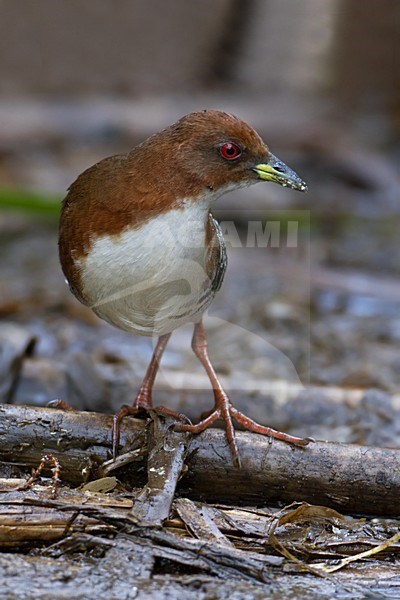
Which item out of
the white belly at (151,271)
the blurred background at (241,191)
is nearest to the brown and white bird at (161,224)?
the white belly at (151,271)

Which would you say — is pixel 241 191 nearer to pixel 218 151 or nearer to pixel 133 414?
pixel 218 151

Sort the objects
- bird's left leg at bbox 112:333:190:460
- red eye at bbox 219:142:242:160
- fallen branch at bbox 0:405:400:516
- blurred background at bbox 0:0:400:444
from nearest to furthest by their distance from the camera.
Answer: fallen branch at bbox 0:405:400:516 → bird's left leg at bbox 112:333:190:460 → red eye at bbox 219:142:242:160 → blurred background at bbox 0:0:400:444

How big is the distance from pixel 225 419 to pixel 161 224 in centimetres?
84

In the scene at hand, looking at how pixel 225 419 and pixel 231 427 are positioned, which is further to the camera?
pixel 225 419

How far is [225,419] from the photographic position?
3.86 meters

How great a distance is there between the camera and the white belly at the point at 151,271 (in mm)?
3652

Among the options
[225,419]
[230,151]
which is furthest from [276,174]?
[225,419]

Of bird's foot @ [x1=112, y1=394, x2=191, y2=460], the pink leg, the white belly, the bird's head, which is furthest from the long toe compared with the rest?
the bird's head

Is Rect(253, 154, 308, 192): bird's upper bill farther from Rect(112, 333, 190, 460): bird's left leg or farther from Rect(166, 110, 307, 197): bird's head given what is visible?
Rect(112, 333, 190, 460): bird's left leg

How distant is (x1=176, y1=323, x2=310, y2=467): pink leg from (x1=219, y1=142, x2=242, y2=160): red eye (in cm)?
96

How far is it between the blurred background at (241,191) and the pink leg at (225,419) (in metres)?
0.88

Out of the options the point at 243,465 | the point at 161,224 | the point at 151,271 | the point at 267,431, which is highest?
the point at 161,224

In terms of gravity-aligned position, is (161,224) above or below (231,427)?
above

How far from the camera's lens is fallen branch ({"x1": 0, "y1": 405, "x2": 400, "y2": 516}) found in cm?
361
